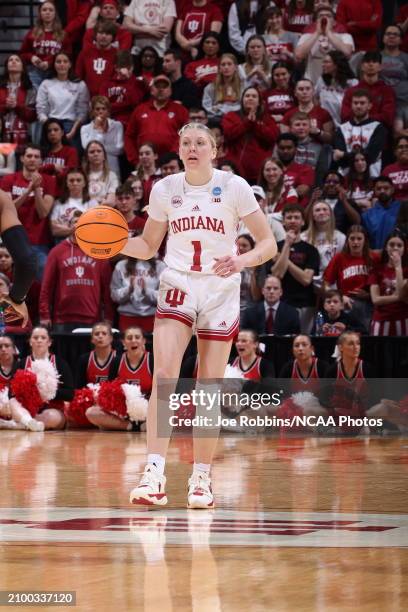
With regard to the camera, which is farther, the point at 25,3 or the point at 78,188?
the point at 25,3

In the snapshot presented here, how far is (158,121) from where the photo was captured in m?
15.1

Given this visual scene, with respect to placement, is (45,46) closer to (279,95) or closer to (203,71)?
(203,71)

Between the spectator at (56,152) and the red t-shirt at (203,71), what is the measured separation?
2.07 m

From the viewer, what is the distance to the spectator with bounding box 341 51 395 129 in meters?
15.0

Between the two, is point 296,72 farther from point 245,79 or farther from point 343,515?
point 343,515

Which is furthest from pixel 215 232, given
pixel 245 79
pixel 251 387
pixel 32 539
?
pixel 245 79

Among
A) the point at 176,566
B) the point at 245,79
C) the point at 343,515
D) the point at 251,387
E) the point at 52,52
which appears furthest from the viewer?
the point at 52,52

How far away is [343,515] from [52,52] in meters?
11.9

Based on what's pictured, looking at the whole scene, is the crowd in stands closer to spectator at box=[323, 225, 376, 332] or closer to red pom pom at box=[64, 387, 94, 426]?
spectator at box=[323, 225, 376, 332]

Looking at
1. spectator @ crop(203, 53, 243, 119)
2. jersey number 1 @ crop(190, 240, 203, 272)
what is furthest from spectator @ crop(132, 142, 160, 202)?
jersey number 1 @ crop(190, 240, 203, 272)

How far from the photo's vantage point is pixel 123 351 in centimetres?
1282

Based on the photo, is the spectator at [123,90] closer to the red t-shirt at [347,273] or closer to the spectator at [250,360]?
the red t-shirt at [347,273]

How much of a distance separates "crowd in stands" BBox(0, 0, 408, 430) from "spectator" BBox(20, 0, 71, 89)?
2 centimetres

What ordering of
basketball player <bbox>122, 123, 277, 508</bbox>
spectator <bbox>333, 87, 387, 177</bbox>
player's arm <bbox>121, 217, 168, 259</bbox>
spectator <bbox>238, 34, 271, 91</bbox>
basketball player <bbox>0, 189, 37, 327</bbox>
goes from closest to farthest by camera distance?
basketball player <bbox>0, 189, 37, 327</bbox>
basketball player <bbox>122, 123, 277, 508</bbox>
player's arm <bbox>121, 217, 168, 259</bbox>
spectator <bbox>333, 87, 387, 177</bbox>
spectator <bbox>238, 34, 271, 91</bbox>
